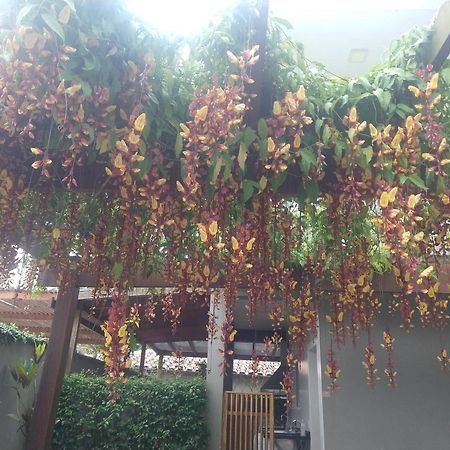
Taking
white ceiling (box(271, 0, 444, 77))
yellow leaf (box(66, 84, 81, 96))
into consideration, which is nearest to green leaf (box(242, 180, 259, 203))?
yellow leaf (box(66, 84, 81, 96))

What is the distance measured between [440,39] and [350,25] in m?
3.19

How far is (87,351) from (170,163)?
13983mm

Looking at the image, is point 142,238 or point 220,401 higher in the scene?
point 142,238

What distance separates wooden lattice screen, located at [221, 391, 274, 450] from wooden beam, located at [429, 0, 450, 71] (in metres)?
4.98

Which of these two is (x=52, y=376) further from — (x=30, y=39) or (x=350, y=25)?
(x=350, y=25)

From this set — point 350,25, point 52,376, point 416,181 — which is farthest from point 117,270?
point 350,25

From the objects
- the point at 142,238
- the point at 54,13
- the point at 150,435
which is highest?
the point at 54,13

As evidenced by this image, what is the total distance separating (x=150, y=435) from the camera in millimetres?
5180

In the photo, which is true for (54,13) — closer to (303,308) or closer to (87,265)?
(87,265)

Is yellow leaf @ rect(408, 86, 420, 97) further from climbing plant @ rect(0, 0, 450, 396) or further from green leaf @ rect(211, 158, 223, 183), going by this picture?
green leaf @ rect(211, 158, 223, 183)

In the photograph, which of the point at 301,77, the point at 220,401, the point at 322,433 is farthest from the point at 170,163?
the point at 220,401

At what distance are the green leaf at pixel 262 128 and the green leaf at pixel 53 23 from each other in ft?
1.93

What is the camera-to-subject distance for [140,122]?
46.8 inches

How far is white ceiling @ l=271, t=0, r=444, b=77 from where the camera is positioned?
12.5 feet
